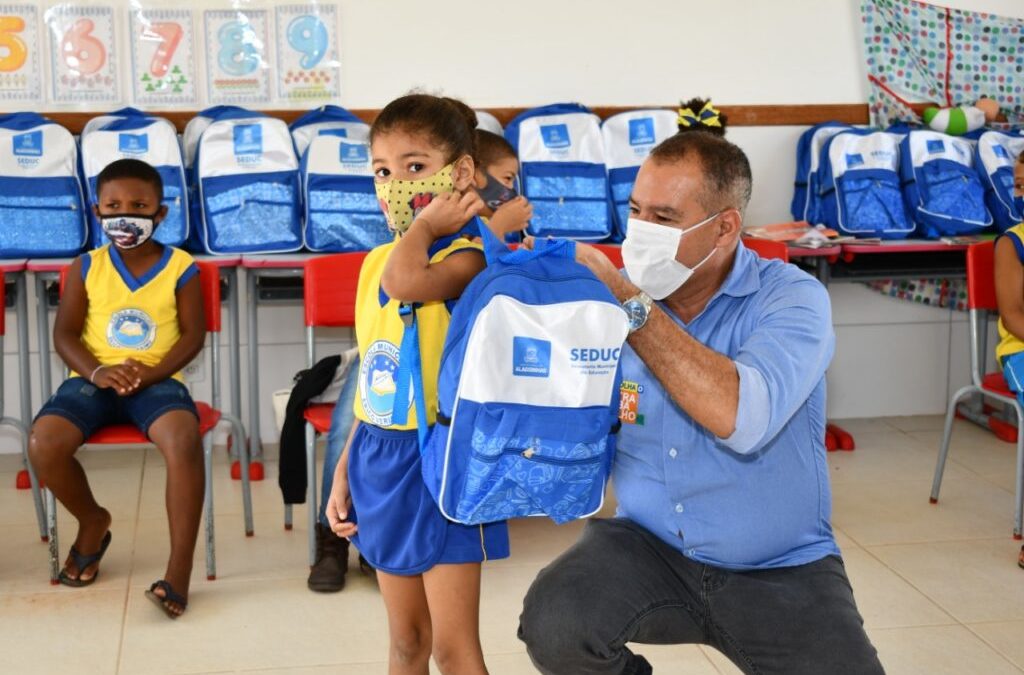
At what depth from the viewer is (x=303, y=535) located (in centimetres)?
352

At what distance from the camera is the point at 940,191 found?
4.53 m

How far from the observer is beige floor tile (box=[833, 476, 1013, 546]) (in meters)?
3.49

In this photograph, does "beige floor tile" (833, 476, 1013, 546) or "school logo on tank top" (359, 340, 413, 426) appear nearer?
"school logo on tank top" (359, 340, 413, 426)

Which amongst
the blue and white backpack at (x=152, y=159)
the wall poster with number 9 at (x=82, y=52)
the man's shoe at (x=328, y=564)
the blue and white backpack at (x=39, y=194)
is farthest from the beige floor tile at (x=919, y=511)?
the wall poster with number 9 at (x=82, y=52)

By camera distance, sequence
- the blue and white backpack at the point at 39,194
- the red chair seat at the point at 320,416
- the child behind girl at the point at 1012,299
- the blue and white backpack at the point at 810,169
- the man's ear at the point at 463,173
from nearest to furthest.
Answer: the man's ear at the point at 463,173 → the red chair seat at the point at 320,416 → the child behind girl at the point at 1012,299 → the blue and white backpack at the point at 39,194 → the blue and white backpack at the point at 810,169

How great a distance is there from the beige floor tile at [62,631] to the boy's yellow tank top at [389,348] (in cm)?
120

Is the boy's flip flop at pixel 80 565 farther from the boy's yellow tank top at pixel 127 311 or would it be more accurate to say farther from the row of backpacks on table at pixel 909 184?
the row of backpacks on table at pixel 909 184

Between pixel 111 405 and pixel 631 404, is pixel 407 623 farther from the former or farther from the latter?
pixel 111 405

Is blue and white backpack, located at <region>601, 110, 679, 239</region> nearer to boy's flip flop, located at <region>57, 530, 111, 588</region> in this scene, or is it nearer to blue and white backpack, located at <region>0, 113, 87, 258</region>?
blue and white backpack, located at <region>0, 113, 87, 258</region>

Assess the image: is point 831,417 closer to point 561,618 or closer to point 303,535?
point 303,535

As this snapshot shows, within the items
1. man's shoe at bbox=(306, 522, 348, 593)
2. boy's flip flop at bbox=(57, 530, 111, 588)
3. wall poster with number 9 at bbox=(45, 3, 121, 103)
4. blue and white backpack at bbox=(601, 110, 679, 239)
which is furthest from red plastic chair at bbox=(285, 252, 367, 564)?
wall poster with number 9 at bbox=(45, 3, 121, 103)

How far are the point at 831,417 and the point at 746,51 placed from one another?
1630mm

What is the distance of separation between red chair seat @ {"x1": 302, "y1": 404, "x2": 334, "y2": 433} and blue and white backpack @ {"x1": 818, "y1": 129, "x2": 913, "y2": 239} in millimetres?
2293

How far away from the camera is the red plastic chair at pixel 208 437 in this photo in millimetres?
3043
